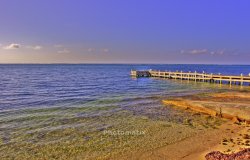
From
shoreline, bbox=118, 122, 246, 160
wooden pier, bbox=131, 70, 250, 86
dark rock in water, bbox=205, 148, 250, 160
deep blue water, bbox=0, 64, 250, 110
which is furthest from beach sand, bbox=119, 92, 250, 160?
wooden pier, bbox=131, 70, 250, 86

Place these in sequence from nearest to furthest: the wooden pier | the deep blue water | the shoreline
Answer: the shoreline, the deep blue water, the wooden pier

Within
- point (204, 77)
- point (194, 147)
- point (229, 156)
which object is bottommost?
point (194, 147)

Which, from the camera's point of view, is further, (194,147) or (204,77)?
(204,77)

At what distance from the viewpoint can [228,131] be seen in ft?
45.4

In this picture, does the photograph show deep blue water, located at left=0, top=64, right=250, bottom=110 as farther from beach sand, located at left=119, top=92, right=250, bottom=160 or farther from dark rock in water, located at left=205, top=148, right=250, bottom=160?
dark rock in water, located at left=205, top=148, right=250, bottom=160

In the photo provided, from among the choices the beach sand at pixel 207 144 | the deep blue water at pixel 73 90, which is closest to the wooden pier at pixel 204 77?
the deep blue water at pixel 73 90

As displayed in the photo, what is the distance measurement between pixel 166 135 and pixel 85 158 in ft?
16.0

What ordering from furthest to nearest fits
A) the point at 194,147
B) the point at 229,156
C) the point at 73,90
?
1. the point at 73,90
2. the point at 194,147
3. the point at 229,156

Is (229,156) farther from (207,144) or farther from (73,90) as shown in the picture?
(73,90)

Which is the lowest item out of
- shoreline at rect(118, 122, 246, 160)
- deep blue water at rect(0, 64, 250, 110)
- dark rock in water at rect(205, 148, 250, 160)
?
deep blue water at rect(0, 64, 250, 110)

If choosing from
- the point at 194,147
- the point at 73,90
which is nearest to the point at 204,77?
the point at 73,90

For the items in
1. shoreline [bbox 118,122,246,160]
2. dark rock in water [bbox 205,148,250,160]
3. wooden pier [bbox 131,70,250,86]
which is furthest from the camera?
wooden pier [bbox 131,70,250,86]

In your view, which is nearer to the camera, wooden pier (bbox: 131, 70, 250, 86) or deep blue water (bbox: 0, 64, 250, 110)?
deep blue water (bbox: 0, 64, 250, 110)

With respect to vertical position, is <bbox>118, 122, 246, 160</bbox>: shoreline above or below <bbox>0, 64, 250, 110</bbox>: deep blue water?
above
